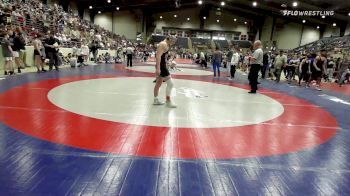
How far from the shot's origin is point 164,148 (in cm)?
347

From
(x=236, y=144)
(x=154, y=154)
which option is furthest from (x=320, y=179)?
(x=154, y=154)

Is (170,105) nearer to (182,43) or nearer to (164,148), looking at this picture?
(164,148)

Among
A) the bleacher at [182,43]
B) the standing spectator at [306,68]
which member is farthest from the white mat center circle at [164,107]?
the bleacher at [182,43]

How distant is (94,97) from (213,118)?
2854 millimetres

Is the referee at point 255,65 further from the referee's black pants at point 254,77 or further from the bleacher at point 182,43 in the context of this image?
the bleacher at point 182,43

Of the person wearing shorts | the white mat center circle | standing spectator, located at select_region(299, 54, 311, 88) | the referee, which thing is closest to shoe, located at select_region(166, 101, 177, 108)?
the person wearing shorts

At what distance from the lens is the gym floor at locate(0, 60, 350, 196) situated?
8.37 feet

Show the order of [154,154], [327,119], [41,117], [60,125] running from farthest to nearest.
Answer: [327,119] < [41,117] < [60,125] < [154,154]

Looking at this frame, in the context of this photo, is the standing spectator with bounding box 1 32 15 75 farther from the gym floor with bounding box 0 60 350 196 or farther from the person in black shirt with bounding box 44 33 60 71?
the gym floor with bounding box 0 60 350 196

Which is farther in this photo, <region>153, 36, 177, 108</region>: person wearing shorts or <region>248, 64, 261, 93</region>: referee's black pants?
<region>248, 64, 261, 93</region>: referee's black pants

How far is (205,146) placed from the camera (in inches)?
142

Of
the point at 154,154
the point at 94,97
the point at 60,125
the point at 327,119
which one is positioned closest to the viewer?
the point at 154,154

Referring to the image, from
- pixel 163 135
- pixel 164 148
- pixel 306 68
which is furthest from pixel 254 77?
pixel 164 148

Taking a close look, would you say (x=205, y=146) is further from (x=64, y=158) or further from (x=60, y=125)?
(x=60, y=125)
